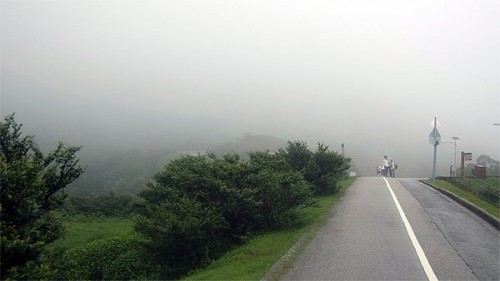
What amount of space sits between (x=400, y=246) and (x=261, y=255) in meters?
2.93

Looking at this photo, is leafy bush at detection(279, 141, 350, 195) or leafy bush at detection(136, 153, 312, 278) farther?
leafy bush at detection(279, 141, 350, 195)

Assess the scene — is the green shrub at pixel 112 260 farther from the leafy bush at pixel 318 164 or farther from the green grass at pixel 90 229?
the leafy bush at pixel 318 164

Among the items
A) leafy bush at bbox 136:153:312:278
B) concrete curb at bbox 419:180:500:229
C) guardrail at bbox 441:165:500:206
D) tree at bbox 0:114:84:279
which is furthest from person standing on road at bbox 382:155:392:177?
tree at bbox 0:114:84:279

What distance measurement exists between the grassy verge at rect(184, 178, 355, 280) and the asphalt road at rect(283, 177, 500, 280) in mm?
284

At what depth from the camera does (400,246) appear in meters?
9.62

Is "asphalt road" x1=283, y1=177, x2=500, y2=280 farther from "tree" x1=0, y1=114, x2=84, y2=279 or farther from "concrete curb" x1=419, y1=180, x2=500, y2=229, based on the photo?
"tree" x1=0, y1=114, x2=84, y2=279

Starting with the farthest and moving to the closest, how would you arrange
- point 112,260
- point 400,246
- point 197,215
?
point 112,260 < point 197,215 < point 400,246

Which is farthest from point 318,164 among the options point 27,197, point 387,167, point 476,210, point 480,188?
point 387,167

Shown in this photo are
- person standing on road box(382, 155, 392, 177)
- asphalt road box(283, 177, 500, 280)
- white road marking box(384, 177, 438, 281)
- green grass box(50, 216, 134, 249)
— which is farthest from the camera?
person standing on road box(382, 155, 392, 177)

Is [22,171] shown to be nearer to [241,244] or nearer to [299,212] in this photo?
[241,244]

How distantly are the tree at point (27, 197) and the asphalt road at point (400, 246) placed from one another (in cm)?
390

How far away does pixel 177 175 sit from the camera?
13180 millimetres

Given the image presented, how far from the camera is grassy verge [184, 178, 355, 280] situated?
8148 mm

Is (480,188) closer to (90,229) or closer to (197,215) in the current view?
(197,215)
